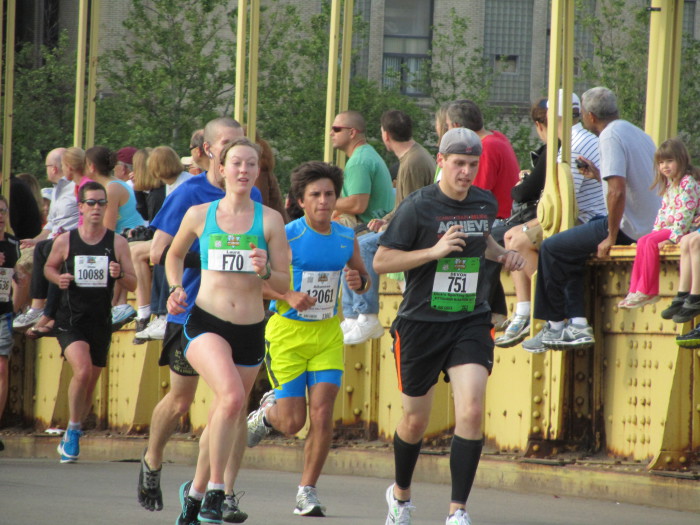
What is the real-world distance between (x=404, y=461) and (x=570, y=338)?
201 cm

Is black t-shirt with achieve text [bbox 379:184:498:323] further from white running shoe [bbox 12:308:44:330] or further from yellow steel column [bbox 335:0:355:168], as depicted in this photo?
white running shoe [bbox 12:308:44:330]

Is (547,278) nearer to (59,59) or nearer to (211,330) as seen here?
(211,330)

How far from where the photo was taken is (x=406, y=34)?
4203 centimetres

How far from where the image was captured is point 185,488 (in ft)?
27.5

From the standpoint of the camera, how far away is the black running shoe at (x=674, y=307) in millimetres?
8969

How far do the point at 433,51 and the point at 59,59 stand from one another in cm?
1013

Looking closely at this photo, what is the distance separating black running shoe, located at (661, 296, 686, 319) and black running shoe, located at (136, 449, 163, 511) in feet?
10.5

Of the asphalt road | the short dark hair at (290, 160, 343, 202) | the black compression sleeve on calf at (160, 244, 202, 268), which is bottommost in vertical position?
the asphalt road

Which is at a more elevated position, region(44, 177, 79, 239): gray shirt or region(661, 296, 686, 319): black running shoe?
region(44, 177, 79, 239): gray shirt

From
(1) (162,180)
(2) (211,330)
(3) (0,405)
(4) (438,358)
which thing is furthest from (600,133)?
(3) (0,405)

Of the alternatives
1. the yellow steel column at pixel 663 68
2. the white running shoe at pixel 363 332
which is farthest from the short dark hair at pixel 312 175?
the yellow steel column at pixel 663 68

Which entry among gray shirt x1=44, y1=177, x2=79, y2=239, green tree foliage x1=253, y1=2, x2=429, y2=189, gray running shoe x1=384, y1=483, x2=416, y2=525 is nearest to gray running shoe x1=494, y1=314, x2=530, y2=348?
gray running shoe x1=384, y1=483, x2=416, y2=525

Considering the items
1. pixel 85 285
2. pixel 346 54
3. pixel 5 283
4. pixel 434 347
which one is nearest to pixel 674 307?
pixel 434 347

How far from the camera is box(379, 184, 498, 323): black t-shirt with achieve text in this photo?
8.28 metres
